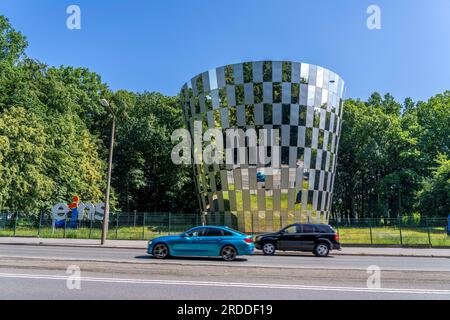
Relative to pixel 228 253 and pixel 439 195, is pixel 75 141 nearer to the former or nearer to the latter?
pixel 228 253

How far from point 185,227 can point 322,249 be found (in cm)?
1393

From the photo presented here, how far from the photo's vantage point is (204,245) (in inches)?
559

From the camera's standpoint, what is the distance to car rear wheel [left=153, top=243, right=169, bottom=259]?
46.9 feet

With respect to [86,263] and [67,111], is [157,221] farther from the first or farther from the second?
[67,111]

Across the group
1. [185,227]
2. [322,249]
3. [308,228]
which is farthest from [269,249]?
[185,227]

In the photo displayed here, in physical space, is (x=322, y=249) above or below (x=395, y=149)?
below

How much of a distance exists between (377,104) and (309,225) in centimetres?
5511

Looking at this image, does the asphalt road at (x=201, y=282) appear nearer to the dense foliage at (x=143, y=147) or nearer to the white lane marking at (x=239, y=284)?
the white lane marking at (x=239, y=284)

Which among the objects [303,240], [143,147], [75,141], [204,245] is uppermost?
[143,147]

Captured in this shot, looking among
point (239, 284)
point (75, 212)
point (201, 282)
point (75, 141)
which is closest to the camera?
point (239, 284)

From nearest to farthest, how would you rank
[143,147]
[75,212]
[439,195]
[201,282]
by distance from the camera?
1. [201,282]
2. [75,212]
3. [439,195]
4. [143,147]

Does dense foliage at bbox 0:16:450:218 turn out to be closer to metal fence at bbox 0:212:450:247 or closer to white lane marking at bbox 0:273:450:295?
metal fence at bbox 0:212:450:247

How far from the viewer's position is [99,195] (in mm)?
44906

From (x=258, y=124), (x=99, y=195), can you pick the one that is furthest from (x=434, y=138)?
(x=99, y=195)
